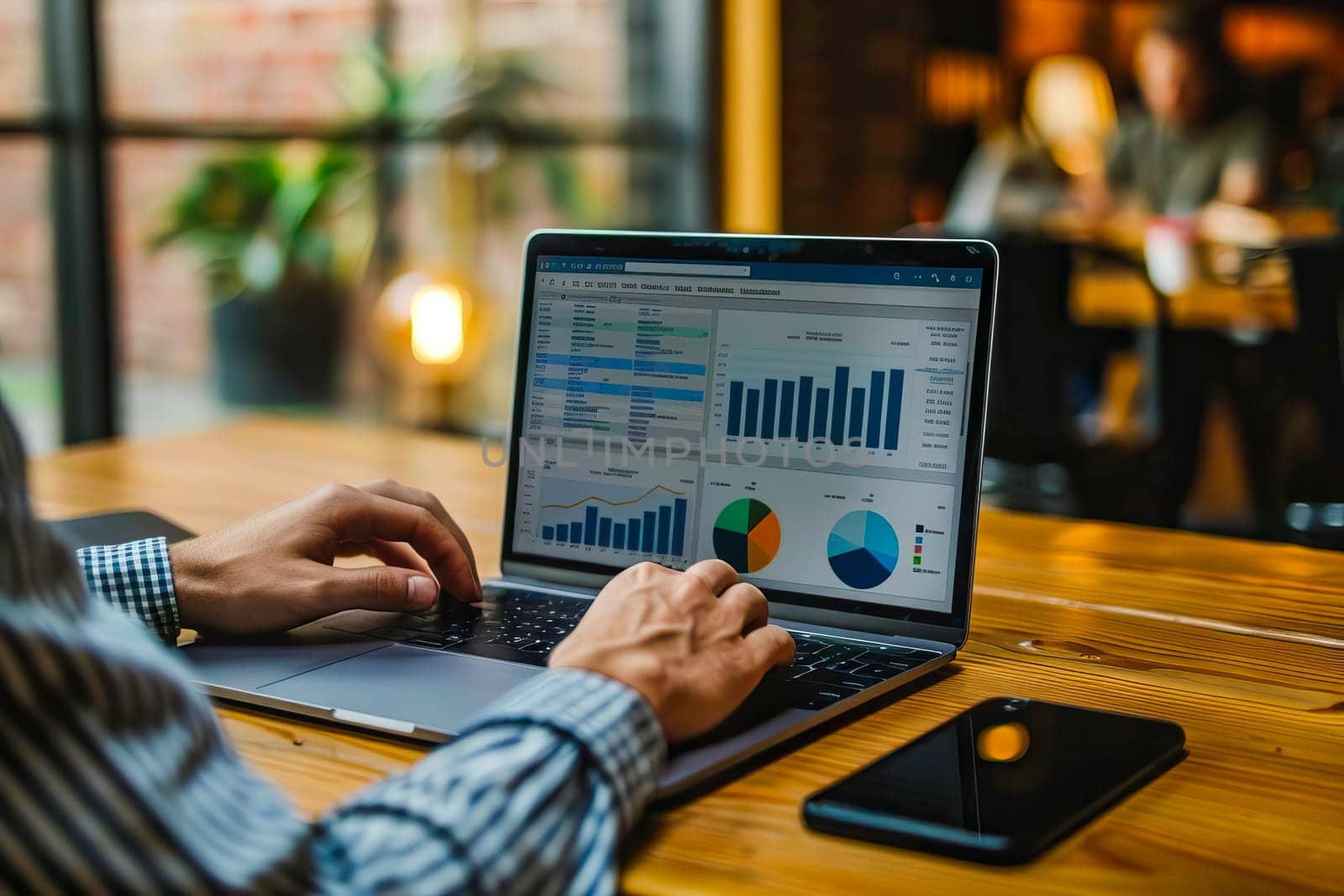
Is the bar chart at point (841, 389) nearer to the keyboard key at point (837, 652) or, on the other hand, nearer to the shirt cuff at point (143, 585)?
the keyboard key at point (837, 652)

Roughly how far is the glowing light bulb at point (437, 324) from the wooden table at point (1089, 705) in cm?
233

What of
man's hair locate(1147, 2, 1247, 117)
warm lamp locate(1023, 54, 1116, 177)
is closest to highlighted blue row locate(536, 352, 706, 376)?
man's hair locate(1147, 2, 1247, 117)

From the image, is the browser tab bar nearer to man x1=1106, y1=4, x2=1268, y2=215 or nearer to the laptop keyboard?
the laptop keyboard

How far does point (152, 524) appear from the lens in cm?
119

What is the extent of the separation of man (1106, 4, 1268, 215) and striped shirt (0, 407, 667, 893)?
4.21 meters

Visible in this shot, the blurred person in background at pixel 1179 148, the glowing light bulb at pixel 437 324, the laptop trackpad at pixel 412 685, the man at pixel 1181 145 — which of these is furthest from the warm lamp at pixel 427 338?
the laptop trackpad at pixel 412 685

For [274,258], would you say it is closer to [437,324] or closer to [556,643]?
[437,324]

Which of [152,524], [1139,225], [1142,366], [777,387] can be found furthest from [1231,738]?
[1139,225]

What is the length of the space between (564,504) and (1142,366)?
259 cm

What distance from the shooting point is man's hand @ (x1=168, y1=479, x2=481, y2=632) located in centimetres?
90

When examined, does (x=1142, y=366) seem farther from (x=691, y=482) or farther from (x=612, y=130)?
(x=691, y=482)

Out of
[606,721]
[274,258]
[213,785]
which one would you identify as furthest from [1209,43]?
[213,785]

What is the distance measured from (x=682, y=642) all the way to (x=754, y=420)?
281 millimetres

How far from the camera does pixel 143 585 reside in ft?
2.98
